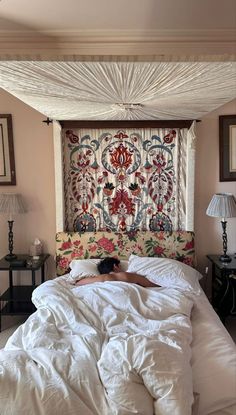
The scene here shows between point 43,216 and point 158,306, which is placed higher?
point 43,216

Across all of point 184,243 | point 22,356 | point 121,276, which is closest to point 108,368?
point 22,356

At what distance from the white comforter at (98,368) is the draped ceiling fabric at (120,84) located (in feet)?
4.13

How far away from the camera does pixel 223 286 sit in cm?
333

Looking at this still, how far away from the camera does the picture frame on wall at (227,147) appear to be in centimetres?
355

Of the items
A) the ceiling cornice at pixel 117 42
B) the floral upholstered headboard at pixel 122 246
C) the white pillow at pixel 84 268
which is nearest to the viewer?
the ceiling cornice at pixel 117 42

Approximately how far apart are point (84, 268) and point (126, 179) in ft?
3.50

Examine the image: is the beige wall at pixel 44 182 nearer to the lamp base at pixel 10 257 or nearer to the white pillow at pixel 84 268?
the lamp base at pixel 10 257

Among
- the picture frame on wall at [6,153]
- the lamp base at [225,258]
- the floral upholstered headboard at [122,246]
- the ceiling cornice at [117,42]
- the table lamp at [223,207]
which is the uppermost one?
the ceiling cornice at [117,42]

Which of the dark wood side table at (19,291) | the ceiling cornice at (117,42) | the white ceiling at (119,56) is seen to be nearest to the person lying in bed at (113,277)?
the dark wood side table at (19,291)

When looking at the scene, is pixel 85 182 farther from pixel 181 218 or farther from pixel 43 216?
pixel 181 218

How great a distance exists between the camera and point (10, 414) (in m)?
1.32

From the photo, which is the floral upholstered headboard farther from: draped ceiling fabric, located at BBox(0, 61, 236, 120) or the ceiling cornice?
the ceiling cornice

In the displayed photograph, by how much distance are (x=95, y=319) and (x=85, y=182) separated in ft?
5.69

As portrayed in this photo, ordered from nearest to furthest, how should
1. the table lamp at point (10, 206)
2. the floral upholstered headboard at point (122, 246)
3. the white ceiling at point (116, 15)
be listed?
the white ceiling at point (116, 15)
the table lamp at point (10, 206)
the floral upholstered headboard at point (122, 246)
